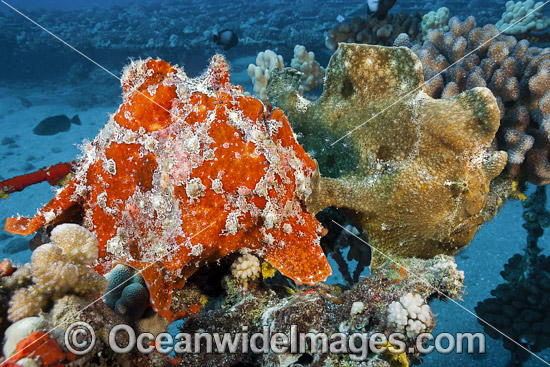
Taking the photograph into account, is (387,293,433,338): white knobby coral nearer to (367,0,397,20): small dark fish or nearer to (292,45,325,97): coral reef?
(292,45,325,97): coral reef

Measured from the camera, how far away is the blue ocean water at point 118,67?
25.6 feet

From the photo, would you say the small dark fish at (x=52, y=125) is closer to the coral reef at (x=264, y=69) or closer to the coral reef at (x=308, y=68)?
the coral reef at (x=264, y=69)


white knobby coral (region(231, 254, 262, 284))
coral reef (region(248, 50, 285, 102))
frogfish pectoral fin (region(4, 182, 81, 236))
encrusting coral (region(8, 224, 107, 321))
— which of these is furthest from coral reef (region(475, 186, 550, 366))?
frogfish pectoral fin (region(4, 182, 81, 236))

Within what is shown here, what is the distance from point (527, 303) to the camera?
210 inches

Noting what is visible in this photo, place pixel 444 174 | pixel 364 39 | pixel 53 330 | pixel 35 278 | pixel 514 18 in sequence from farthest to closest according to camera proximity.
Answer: pixel 364 39
pixel 514 18
pixel 444 174
pixel 35 278
pixel 53 330

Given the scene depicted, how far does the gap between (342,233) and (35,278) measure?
8.23 ft

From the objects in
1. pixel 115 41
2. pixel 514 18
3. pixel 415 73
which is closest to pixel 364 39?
pixel 514 18

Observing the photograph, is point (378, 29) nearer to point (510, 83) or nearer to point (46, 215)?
point (510, 83)

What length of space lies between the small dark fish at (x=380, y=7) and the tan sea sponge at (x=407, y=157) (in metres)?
5.05

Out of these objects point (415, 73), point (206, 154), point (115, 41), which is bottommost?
point (115, 41)

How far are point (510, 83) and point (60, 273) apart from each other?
456cm

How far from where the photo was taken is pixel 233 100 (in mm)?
2084

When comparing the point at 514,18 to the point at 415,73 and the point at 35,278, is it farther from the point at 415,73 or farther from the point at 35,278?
the point at 35,278

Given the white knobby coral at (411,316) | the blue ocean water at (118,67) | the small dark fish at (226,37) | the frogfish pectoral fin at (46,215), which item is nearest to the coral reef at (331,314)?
the white knobby coral at (411,316)
